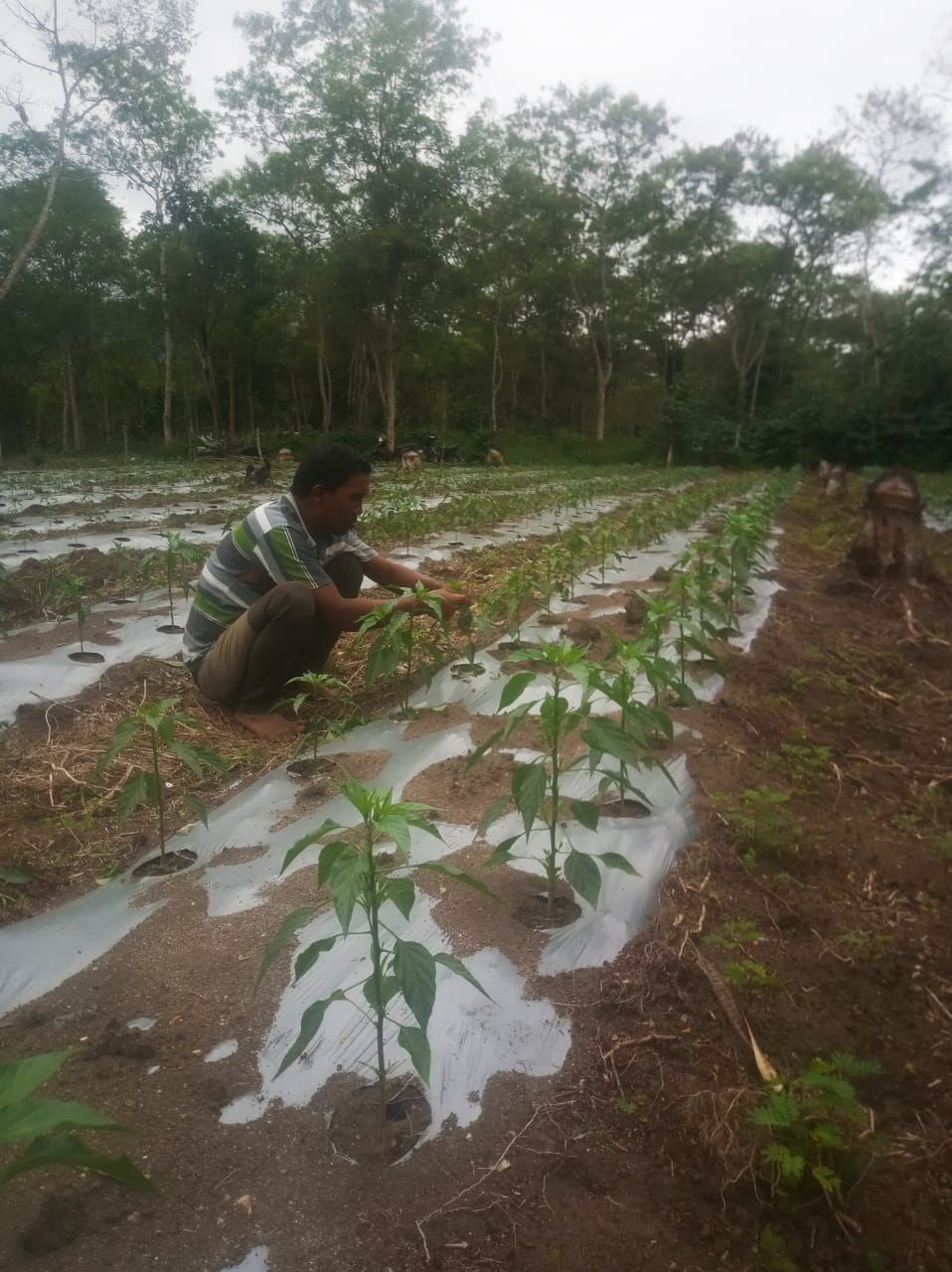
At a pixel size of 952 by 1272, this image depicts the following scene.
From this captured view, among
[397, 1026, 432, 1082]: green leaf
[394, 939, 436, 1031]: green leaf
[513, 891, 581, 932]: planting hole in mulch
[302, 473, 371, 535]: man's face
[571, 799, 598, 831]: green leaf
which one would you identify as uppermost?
[302, 473, 371, 535]: man's face

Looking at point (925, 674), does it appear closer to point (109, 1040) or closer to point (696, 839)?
point (696, 839)

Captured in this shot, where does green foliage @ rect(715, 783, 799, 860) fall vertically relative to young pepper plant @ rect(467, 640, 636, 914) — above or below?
below

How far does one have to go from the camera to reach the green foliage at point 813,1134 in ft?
4.17

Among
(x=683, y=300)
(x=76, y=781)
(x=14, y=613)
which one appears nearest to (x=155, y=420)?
Result: (x=683, y=300)

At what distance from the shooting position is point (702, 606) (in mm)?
3537

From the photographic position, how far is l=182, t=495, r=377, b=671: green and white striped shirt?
296 centimetres

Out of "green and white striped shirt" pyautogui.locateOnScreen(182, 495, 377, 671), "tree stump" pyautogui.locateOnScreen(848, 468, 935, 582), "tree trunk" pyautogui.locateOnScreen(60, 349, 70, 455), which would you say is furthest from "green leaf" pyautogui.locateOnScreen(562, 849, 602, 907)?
"tree trunk" pyautogui.locateOnScreen(60, 349, 70, 455)

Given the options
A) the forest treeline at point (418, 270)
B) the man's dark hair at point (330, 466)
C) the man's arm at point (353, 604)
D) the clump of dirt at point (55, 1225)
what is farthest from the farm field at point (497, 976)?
the forest treeline at point (418, 270)

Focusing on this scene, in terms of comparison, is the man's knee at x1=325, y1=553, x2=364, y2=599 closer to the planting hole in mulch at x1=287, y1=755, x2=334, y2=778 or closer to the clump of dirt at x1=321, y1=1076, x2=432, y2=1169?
the planting hole in mulch at x1=287, y1=755, x2=334, y2=778

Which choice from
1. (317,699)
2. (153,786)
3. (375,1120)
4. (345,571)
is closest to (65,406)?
(345,571)

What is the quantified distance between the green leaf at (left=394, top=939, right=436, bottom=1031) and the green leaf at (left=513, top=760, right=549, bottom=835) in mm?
525

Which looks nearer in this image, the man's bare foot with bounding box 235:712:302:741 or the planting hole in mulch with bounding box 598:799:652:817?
the planting hole in mulch with bounding box 598:799:652:817

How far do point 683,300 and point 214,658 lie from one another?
31153 millimetres

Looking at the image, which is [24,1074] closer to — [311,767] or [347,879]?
[347,879]
